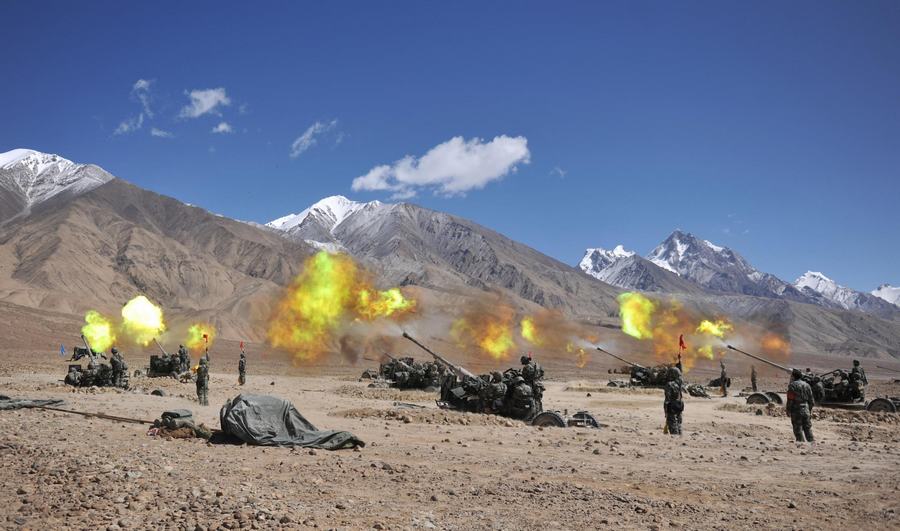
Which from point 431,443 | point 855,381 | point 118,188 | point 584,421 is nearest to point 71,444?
point 431,443

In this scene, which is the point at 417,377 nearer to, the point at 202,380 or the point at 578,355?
the point at 202,380

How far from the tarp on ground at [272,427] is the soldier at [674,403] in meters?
10.5

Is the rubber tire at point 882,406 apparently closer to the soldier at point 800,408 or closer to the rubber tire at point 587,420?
the soldier at point 800,408

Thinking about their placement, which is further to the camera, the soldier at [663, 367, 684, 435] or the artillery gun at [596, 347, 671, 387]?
the artillery gun at [596, 347, 671, 387]

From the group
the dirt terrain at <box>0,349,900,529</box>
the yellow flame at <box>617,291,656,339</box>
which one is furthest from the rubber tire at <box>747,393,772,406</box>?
the yellow flame at <box>617,291,656,339</box>

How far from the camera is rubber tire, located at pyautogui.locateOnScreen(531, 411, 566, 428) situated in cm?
2234

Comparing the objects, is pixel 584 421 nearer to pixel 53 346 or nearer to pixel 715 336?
pixel 715 336

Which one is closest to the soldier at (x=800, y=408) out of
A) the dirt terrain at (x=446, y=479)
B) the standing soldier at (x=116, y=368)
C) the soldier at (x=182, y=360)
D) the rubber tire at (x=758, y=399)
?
the dirt terrain at (x=446, y=479)

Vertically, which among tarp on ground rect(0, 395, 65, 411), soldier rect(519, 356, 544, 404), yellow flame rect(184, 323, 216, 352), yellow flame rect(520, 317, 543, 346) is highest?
yellow flame rect(520, 317, 543, 346)

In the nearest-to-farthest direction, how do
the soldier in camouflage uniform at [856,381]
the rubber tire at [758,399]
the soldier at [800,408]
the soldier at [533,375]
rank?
the soldier at [800,408] < the soldier at [533,375] < the soldier in camouflage uniform at [856,381] < the rubber tire at [758,399]

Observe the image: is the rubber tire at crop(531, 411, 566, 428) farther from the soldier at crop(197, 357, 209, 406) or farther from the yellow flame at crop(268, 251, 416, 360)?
the yellow flame at crop(268, 251, 416, 360)

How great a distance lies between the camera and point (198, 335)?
93125 mm

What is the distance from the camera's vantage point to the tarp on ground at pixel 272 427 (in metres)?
15.2

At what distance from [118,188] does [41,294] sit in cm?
8972
